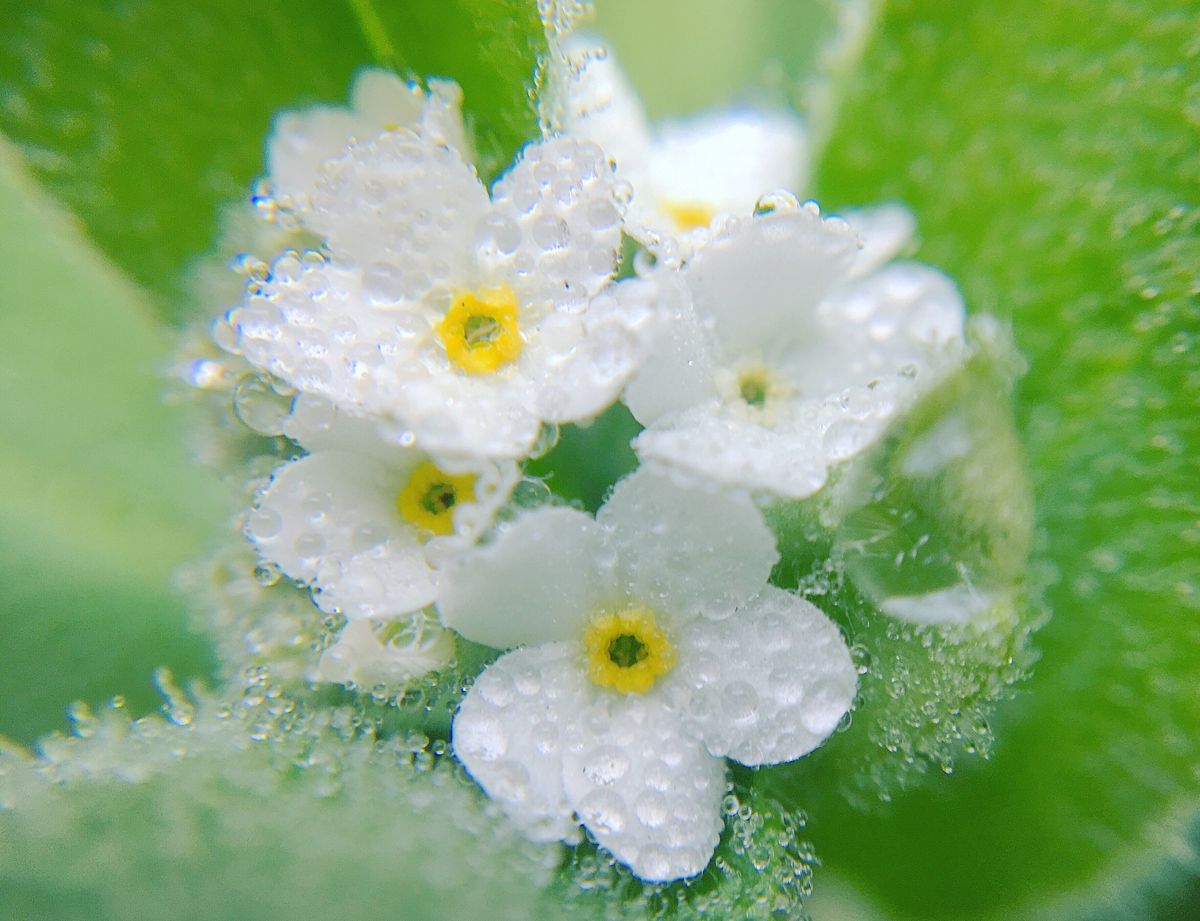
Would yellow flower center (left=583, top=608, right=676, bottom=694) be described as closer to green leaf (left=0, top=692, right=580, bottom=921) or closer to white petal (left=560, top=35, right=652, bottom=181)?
green leaf (left=0, top=692, right=580, bottom=921)

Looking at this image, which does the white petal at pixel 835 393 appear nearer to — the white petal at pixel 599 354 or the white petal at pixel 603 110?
the white petal at pixel 599 354

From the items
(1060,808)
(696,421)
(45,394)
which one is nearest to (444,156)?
(696,421)

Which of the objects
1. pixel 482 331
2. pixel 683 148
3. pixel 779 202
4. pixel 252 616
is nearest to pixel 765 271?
pixel 779 202

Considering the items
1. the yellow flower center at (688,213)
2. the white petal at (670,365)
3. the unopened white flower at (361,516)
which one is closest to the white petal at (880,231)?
the yellow flower center at (688,213)

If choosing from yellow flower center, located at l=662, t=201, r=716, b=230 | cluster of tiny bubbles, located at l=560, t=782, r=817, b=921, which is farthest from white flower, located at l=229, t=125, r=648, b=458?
yellow flower center, located at l=662, t=201, r=716, b=230

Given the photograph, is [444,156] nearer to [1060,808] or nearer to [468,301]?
[468,301]

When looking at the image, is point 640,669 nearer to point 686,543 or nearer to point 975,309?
point 686,543

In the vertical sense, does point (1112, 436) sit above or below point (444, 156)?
below
